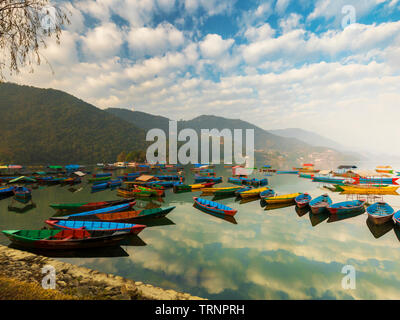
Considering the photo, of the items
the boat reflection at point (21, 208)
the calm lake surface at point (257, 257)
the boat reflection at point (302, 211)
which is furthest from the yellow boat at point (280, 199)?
the boat reflection at point (21, 208)

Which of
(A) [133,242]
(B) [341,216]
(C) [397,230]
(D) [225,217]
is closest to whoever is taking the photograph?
(A) [133,242]

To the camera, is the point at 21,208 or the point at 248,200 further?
the point at 248,200

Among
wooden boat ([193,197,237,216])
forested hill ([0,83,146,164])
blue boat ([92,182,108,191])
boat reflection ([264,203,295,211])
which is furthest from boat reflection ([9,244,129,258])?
forested hill ([0,83,146,164])

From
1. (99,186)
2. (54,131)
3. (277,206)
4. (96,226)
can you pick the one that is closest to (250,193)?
(277,206)

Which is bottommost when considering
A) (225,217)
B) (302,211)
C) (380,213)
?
(225,217)

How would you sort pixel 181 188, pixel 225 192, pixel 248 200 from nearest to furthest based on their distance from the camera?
pixel 248 200, pixel 225 192, pixel 181 188

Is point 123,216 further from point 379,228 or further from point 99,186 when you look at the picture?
point 379,228
